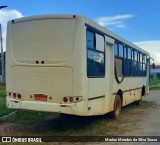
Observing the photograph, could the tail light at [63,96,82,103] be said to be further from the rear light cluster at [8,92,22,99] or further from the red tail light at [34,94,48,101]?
the rear light cluster at [8,92,22,99]

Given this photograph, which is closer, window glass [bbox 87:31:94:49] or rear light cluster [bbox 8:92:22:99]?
window glass [bbox 87:31:94:49]

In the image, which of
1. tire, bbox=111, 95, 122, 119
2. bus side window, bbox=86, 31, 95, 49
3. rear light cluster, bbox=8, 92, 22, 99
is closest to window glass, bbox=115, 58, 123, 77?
tire, bbox=111, 95, 122, 119

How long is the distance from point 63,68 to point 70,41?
76 centimetres

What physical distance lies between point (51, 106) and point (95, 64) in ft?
6.24

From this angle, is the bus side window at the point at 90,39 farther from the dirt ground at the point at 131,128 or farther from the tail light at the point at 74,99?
the dirt ground at the point at 131,128

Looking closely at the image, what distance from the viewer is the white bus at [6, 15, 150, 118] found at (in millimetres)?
9812

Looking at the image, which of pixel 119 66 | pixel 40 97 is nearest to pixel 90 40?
pixel 40 97

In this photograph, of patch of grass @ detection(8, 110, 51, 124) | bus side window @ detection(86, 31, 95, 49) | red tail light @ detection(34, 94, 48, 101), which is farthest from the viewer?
patch of grass @ detection(8, 110, 51, 124)

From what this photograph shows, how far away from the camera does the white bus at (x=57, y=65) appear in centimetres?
981

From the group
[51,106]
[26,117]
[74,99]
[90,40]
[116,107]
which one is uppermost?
[90,40]

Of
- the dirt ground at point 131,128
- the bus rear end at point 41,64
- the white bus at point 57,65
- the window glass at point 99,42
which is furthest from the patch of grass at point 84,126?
the window glass at point 99,42

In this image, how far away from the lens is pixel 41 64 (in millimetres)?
10219

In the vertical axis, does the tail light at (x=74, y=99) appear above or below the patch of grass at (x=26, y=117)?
above

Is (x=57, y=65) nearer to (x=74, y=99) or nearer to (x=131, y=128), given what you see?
(x=74, y=99)
